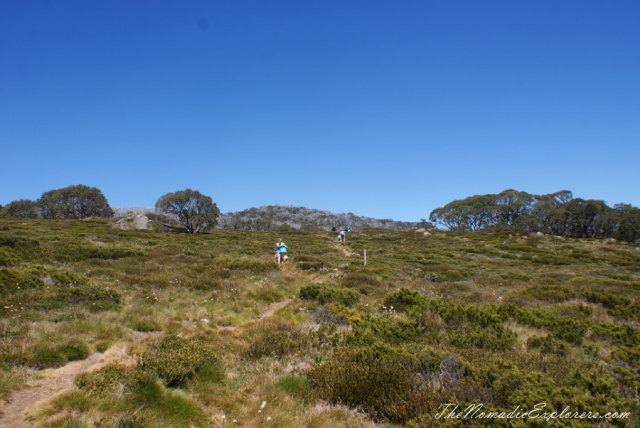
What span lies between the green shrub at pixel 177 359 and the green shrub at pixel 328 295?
531cm

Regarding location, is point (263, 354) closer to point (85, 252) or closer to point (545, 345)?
point (545, 345)

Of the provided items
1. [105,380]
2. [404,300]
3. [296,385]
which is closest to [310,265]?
[404,300]

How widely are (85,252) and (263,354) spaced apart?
1592 centimetres

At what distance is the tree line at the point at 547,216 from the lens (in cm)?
7531

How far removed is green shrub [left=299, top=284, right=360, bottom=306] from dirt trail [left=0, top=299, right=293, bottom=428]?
6.24 meters

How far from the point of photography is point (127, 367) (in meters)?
5.89

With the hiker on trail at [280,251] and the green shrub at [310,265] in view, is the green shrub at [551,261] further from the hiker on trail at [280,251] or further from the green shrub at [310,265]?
the hiker on trail at [280,251]

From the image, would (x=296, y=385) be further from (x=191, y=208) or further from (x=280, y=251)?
(x=191, y=208)

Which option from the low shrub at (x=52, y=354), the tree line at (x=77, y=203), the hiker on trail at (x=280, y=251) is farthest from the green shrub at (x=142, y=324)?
the tree line at (x=77, y=203)

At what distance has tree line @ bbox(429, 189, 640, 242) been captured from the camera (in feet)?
247

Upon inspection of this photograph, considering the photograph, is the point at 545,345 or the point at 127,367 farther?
the point at 545,345

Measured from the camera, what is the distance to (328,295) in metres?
11.9

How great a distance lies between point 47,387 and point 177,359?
71.4 inches

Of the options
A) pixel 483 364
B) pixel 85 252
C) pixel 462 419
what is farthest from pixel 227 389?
pixel 85 252
